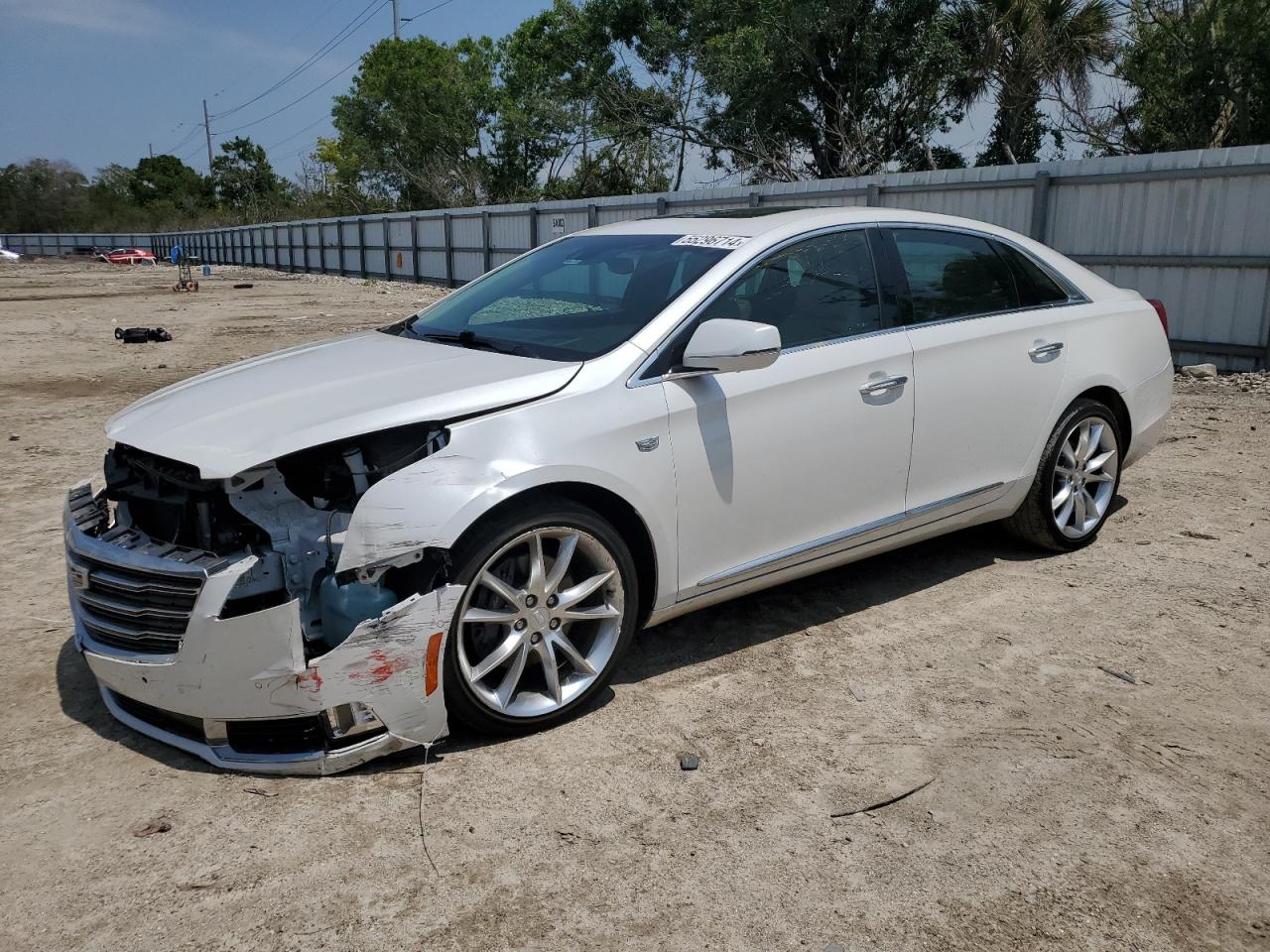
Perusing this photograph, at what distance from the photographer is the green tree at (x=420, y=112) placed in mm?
57688

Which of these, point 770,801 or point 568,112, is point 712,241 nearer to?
point 770,801

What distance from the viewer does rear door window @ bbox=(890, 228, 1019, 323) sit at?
449cm

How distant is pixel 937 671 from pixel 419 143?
6110 centimetres

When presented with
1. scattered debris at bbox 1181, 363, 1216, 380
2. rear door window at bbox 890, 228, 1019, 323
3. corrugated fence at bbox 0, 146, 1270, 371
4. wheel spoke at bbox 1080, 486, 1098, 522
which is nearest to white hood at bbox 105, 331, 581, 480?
rear door window at bbox 890, 228, 1019, 323

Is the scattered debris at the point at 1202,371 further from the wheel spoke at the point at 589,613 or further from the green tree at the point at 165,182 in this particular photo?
the green tree at the point at 165,182

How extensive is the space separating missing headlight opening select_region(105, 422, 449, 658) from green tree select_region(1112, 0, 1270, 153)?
22190 millimetres

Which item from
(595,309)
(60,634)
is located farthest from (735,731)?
(60,634)

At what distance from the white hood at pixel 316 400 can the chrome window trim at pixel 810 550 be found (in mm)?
958

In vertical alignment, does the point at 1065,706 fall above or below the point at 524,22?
below

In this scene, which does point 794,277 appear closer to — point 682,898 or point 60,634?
point 682,898

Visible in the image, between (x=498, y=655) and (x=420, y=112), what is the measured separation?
61775 millimetres

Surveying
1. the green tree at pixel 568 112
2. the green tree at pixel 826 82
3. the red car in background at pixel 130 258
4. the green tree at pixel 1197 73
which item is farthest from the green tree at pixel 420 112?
the green tree at pixel 1197 73

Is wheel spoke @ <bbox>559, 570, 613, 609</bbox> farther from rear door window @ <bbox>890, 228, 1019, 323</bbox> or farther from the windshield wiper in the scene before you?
rear door window @ <bbox>890, 228, 1019, 323</bbox>

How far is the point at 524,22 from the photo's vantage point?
51.9m
